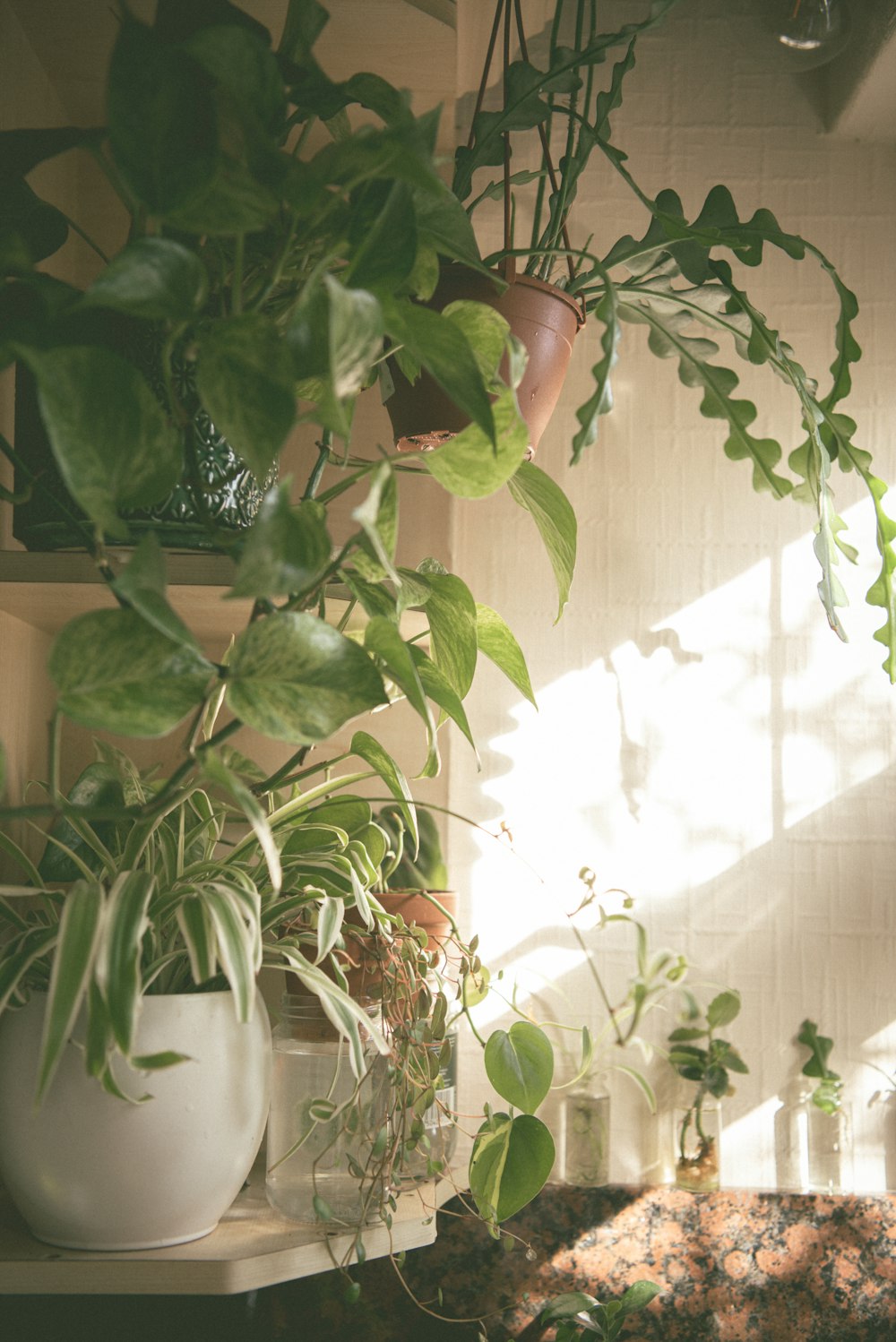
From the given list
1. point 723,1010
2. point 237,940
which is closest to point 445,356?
point 237,940

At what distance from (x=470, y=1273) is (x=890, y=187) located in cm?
145

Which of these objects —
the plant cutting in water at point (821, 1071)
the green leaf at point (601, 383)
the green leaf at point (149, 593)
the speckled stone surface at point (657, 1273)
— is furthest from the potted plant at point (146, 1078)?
the plant cutting in water at point (821, 1071)

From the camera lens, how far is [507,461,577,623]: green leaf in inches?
33.0

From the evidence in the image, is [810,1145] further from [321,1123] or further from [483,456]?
[483,456]

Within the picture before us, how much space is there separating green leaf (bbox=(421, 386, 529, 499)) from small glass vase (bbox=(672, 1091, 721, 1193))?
2.89 feet

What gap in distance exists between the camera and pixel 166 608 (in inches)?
22.8

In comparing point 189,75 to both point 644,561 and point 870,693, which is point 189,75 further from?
point 870,693

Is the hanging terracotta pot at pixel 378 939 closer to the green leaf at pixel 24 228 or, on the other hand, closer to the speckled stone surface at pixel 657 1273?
the speckled stone surface at pixel 657 1273

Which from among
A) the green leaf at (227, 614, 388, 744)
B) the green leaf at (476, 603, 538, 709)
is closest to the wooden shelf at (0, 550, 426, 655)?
the green leaf at (476, 603, 538, 709)

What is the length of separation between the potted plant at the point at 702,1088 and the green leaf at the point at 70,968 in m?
0.83

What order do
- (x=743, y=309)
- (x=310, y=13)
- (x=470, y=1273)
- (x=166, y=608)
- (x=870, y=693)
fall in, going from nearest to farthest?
(x=166, y=608)
(x=310, y=13)
(x=743, y=309)
(x=470, y=1273)
(x=870, y=693)

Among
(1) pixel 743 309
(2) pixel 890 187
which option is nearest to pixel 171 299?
(1) pixel 743 309

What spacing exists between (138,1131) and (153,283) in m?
0.55

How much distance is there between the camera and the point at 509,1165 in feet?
2.85
